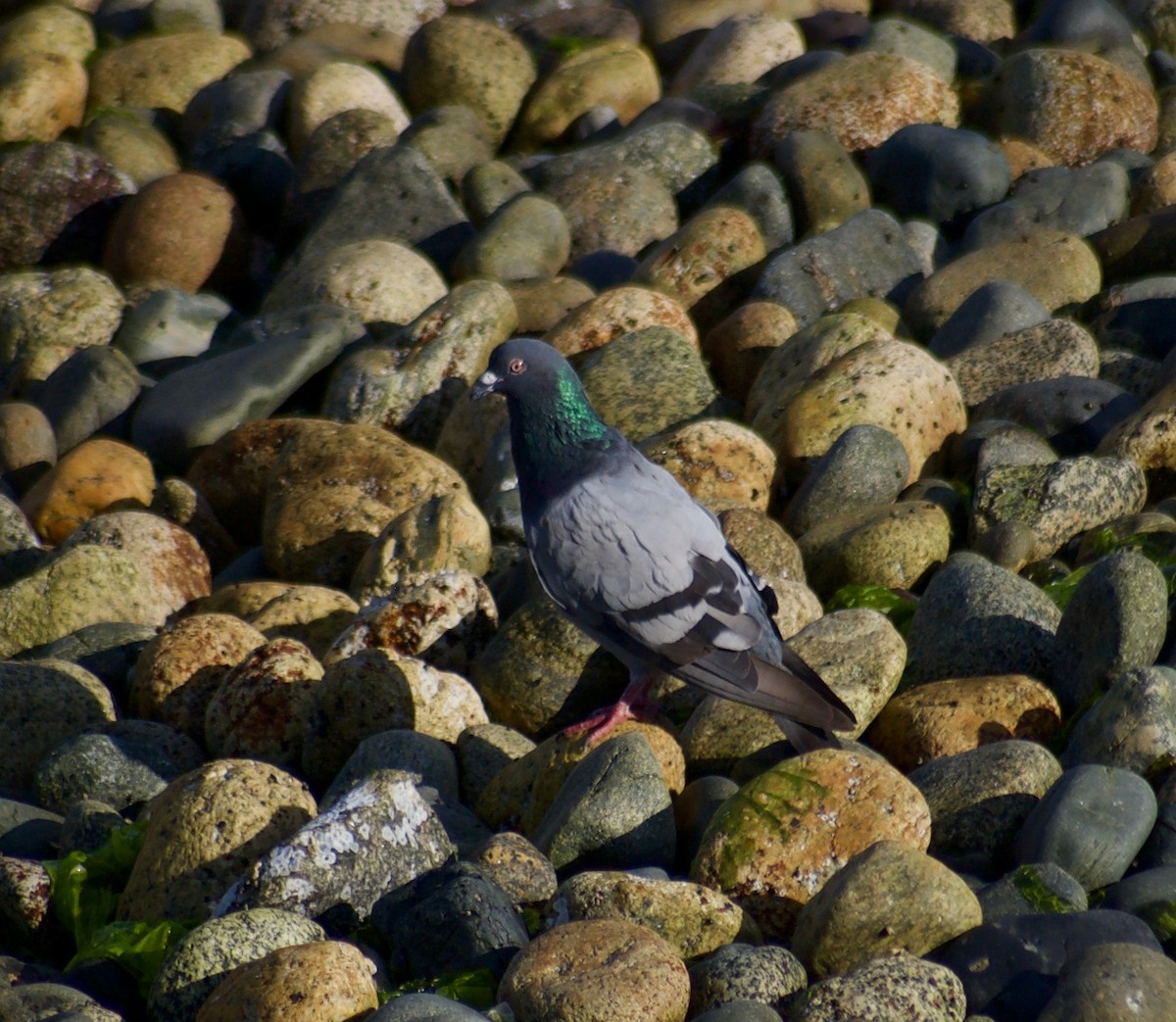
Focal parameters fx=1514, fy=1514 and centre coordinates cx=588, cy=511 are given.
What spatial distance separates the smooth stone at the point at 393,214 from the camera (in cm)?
1079

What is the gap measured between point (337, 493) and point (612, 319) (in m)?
2.14

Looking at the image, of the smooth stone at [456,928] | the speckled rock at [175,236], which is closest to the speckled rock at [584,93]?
the speckled rock at [175,236]

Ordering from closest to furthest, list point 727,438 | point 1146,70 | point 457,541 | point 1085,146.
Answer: point 457,541 < point 727,438 < point 1085,146 < point 1146,70

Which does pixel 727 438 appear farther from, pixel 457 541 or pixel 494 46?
pixel 494 46

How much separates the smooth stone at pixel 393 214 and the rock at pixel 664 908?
7.18 meters

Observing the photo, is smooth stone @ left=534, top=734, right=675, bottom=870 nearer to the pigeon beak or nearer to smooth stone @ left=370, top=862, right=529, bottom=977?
smooth stone @ left=370, top=862, right=529, bottom=977

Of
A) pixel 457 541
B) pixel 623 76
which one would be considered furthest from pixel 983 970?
pixel 623 76

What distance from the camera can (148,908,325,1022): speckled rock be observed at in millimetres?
4043

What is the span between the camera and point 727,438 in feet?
24.0

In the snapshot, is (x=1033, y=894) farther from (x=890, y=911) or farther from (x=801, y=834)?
(x=801, y=834)

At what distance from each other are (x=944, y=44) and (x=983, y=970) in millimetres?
10505

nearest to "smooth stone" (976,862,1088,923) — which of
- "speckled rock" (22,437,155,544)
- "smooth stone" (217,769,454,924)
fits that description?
"smooth stone" (217,769,454,924)

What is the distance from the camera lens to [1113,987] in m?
3.69

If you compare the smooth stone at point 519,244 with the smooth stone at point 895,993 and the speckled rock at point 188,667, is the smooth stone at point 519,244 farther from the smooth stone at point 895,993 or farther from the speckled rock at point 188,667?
the smooth stone at point 895,993
